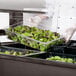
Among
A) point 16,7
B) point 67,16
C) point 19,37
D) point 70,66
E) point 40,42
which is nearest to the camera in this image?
point 70,66

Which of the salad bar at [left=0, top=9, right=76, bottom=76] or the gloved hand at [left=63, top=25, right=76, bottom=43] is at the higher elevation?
the gloved hand at [left=63, top=25, right=76, bottom=43]

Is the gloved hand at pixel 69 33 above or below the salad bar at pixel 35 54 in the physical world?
above

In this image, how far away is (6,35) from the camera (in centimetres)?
264

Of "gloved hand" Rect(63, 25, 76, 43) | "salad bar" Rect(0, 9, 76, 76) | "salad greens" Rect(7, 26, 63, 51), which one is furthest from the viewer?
"gloved hand" Rect(63, 25, 76, 43)

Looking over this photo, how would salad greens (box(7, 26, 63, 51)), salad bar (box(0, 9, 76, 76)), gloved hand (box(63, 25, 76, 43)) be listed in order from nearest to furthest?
salad bar (box(0, 9, 76, 76))
salad greens (box(7, 26, 63, 51))
gloved hand (box(63, 25, 76, 43))

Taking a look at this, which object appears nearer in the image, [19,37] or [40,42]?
[40,42]

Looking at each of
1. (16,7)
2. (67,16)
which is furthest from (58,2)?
(16,7)

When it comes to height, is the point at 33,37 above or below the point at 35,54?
above

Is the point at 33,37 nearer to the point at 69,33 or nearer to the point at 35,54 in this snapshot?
the point at 35,54

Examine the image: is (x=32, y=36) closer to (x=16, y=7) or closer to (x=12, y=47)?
(x=12, y=47)

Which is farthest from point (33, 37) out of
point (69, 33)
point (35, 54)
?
point (69, 33)

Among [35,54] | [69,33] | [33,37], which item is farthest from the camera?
[69,33]

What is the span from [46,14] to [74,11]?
0.35 metres

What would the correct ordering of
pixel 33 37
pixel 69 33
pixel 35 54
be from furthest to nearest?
pixel 69 33, pixel 33 37, pixel 35 54
